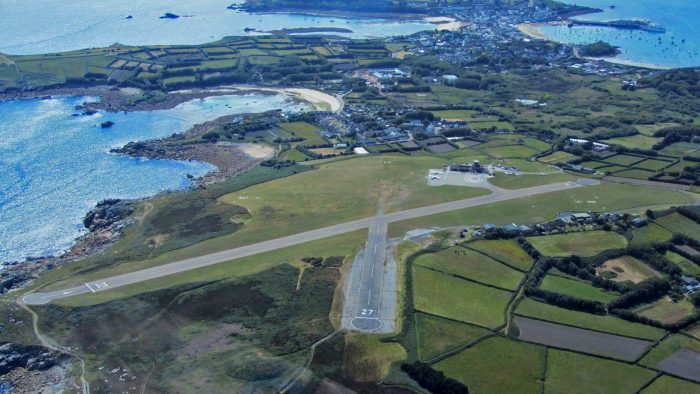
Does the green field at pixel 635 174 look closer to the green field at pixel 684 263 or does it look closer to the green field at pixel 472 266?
the green field at pixel 684 263

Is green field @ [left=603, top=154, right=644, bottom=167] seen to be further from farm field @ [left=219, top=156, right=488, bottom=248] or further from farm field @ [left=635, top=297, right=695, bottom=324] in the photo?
farm field @ [left=635, top=297, right=695, bottom=324]

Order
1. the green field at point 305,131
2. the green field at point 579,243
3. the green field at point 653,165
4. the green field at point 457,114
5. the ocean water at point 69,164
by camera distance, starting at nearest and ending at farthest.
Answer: the green field at point 579,243, the ocean water at point 69,164, the green field at point 653,165, the green field at point 305,131, the green field at point 457,114

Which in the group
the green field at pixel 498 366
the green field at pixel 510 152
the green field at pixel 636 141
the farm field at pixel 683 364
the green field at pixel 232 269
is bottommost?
the farm field at pixel 683 364

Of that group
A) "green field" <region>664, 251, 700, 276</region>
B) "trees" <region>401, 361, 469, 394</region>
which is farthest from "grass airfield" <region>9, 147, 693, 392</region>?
"green field" <region>664, 251, 700, 276</region>

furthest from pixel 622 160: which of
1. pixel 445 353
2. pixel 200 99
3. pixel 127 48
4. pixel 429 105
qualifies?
pixel 127 48

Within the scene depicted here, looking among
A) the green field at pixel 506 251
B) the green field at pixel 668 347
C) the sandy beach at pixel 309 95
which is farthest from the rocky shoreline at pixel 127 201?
the green field at pixel 668 347

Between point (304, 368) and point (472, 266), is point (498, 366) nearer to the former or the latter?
point (304, 368)

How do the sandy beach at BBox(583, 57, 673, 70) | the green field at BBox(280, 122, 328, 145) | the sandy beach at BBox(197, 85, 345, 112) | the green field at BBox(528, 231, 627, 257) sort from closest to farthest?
the green field at BBox(528, 231, 627, 257) < the green field at BBox(280, 122, 328, 145) < the sandy beach at BBox(197, 85, 345, 112) < the sandy beach at BBox(583, 57, 673, 70)
